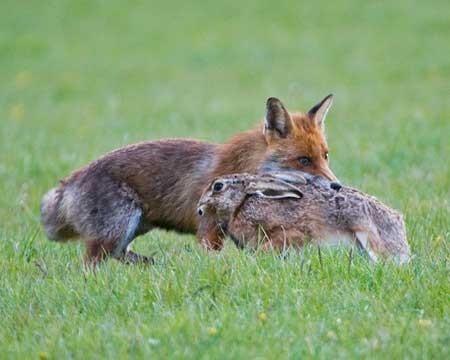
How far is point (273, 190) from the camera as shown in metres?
7.66

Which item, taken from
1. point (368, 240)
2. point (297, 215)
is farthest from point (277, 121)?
point (368, 240)

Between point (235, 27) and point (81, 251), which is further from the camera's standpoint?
point (235, 27)

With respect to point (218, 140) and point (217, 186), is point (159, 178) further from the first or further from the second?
point (218, 140)

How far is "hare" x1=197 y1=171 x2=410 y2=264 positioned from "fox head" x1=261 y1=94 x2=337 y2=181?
0.44 metres

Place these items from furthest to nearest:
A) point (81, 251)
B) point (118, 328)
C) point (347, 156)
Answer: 1. point (347, 156)
2. point (81, 251)
3. point (118, 328)

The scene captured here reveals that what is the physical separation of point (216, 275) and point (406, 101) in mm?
13575

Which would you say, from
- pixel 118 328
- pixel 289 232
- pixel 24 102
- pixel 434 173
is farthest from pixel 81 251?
pixel 24 102

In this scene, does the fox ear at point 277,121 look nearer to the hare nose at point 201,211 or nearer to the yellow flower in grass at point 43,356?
the hare nose at point 201,211

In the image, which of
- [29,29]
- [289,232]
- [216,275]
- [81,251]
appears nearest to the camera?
[216,275]

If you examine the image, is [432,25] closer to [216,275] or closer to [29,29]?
[29,29]

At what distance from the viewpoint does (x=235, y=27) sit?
3062 centimetres

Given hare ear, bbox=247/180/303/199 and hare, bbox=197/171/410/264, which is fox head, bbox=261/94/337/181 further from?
hare ear, bbox=247/180/303/199

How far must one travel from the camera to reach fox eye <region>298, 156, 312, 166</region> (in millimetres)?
8484

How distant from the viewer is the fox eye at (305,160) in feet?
27.8
